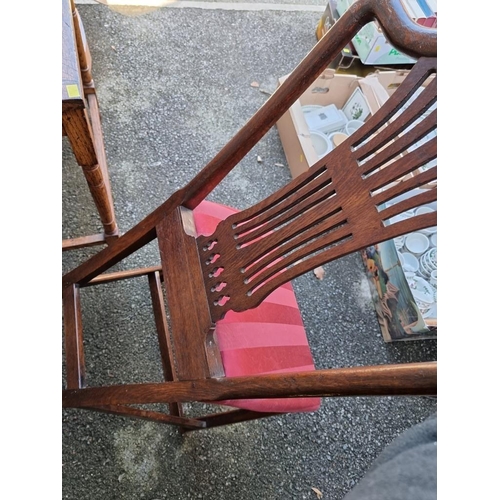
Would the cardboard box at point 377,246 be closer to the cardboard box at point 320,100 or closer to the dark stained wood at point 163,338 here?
the cardboard box at point 320,100

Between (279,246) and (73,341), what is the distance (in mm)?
627

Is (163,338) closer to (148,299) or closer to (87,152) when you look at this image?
(148,299)

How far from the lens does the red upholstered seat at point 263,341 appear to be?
0.91m

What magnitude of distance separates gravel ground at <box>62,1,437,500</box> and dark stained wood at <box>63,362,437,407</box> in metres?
0.42

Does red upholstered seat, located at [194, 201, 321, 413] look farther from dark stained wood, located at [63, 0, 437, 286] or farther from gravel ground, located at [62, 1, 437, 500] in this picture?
gravel ground, located at [62, 1, 437, 500]

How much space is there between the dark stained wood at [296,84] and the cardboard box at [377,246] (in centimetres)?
93

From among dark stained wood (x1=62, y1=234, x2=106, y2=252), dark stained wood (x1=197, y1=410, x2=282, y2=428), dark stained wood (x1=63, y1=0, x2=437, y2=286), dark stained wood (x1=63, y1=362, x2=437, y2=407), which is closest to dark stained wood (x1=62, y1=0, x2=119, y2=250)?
dark stained wood (x1=62, y1=234, x2=106, y2=252)

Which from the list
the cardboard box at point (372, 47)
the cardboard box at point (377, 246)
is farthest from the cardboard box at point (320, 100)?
the cardboard box at point (372, 47)

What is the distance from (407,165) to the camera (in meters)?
0.61

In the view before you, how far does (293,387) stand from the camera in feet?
1.94
